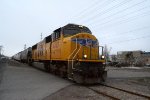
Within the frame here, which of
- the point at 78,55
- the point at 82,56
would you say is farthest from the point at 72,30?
the point at 82,56

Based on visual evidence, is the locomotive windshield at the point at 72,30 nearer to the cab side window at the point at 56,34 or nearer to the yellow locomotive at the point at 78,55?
the yellow locomotive at the point at 78,55

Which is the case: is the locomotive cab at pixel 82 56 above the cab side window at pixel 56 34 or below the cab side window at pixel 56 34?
below

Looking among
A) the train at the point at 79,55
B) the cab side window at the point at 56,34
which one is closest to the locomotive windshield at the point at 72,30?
the train at the point at 79,55

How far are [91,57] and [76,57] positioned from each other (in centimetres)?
111

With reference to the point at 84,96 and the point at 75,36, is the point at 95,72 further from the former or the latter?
the point at 84,96

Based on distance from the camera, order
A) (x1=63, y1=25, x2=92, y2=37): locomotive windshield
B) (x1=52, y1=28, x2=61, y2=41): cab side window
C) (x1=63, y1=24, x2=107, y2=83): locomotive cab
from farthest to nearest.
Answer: (x1=52, y1=28, x2=61, y2=41): cab side window → (x1=63, y1=25, x2=92, y2=37): locomotive windshield → (x1=63, y1=24, x2=107, y2=83): locomotive cab

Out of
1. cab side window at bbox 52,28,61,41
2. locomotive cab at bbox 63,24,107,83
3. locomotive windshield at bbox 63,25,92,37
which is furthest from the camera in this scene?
cab side window at bbox 52,28,61,41

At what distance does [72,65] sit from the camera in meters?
14.4

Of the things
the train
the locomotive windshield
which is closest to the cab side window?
the train

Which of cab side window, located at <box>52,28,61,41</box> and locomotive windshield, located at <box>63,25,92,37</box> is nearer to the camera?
locomotive windshield, located at <box>63,25,92,37</box>

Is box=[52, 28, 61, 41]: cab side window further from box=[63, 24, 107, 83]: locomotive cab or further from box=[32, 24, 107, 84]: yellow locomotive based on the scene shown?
box=[63, 24, 107, 83]: locomotive cab

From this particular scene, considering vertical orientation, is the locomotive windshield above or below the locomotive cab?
above

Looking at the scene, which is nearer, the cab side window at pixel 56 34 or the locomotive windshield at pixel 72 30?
the locomotive windshield at pixel 72 30

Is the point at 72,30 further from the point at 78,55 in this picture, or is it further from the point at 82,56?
the point at 82,56
